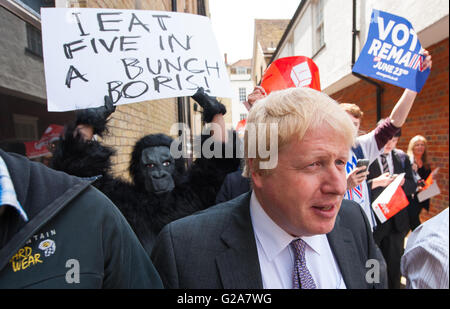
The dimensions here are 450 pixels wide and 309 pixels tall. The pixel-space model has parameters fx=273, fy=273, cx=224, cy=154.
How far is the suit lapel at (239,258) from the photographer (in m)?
0.98

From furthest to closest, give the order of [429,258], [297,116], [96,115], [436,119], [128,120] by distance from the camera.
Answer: [436,119] < [128,120] < [96,115] < [297,116] < [429,258]

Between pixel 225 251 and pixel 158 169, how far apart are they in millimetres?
1009

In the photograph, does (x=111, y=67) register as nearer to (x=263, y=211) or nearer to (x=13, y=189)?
(x=13, y=189)

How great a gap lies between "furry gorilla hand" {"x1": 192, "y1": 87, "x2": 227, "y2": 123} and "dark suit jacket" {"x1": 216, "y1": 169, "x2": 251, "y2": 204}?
48cm

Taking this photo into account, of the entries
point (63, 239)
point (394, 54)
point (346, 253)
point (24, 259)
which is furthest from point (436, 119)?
point (24, 259)

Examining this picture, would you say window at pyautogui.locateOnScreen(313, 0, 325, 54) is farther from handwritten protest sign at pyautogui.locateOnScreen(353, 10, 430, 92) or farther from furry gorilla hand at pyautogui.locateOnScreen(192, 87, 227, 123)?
furry gorilla hand at pyautogui.locateOnScreen(192, 87, 227, 123)

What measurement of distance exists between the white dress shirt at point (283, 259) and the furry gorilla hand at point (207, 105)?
1.03 metres

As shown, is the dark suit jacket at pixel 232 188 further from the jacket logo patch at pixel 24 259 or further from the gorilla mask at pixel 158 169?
the jacket logo patch at pixel 24 259

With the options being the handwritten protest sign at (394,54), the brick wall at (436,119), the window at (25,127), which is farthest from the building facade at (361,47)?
the window at (25,127)

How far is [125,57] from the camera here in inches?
69.1

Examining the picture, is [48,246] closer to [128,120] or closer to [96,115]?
[96,115]

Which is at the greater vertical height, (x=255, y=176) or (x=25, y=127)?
(x=25, y=127)
